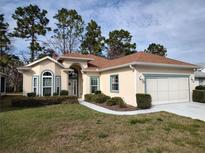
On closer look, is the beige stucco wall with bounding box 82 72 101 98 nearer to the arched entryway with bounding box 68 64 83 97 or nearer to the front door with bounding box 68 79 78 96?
the arched entryway with bounding box 68 64 83 97

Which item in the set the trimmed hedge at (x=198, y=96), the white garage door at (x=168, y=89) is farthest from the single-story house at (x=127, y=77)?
the trimmed hedge at (x=198, y=96)

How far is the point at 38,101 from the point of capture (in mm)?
14406

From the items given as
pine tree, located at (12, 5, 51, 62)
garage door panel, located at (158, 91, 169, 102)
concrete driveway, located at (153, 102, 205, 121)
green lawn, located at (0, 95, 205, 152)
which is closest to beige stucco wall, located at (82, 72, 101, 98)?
garage door panel, located at (158, 91, 169, 102)

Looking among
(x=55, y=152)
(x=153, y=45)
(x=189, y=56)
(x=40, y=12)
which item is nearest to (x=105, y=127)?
(x=55, y=152)

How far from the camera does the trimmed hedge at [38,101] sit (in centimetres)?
1394

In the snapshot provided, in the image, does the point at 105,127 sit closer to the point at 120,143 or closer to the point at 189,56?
the point at 120,143

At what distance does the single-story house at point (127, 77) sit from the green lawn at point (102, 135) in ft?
17.2

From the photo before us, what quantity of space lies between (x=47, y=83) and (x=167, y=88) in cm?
1170

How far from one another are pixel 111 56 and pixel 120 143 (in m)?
35.4

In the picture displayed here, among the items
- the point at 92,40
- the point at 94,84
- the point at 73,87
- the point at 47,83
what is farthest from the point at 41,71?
the point at 92,40

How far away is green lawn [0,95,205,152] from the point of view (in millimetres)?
5246

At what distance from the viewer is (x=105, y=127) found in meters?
7.48

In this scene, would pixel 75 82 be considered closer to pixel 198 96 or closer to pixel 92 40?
pixel 198 96

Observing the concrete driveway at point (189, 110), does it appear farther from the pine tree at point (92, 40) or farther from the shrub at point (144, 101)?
the pine tree at point (92, 40)
